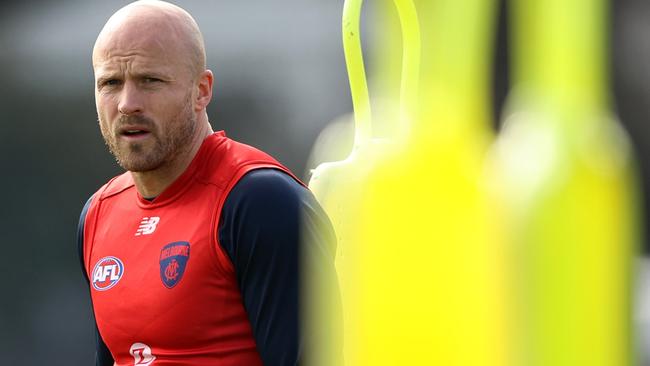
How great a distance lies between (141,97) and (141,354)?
34 cm

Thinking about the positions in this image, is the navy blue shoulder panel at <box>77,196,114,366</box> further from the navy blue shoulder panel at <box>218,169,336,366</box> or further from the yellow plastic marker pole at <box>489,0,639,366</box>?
the yellow plastic marker pole at <box>489,0,639,366</box>

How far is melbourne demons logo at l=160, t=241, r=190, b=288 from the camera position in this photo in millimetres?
1287

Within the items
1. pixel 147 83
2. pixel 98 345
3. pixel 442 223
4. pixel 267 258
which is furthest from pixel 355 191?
pixel 98 345

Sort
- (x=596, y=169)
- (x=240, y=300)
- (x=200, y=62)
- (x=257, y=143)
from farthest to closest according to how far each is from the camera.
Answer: (x=257, y=143), (x=200, y=62), (x=240, y=300), (x=596, y=169)

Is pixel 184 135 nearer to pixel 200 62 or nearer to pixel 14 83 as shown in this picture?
pixel 200 62

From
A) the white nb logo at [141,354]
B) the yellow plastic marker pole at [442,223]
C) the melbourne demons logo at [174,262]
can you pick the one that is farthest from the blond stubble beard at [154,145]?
the yellow plastic marker pole at [442,223]

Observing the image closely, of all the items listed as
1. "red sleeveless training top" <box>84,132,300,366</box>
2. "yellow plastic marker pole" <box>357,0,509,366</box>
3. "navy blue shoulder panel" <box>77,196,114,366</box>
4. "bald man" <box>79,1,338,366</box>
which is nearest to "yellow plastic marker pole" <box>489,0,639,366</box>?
"yellow plastic marker pole" <box>357,0,509,366</box>

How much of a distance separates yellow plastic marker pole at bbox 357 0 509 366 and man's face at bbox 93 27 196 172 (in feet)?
3.17

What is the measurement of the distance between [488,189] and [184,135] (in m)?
1.06

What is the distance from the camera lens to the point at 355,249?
38cm

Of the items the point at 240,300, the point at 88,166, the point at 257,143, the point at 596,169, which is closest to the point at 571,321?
the point at 596,169

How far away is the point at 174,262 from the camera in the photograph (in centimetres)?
129

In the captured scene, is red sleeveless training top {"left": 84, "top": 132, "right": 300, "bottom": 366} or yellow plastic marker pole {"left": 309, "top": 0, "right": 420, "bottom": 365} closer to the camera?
yellow plastic marker pole {"left": 309, "top": 0, "right": 420, "bottom": 365}

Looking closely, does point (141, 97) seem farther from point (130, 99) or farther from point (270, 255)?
point (270, 255)
